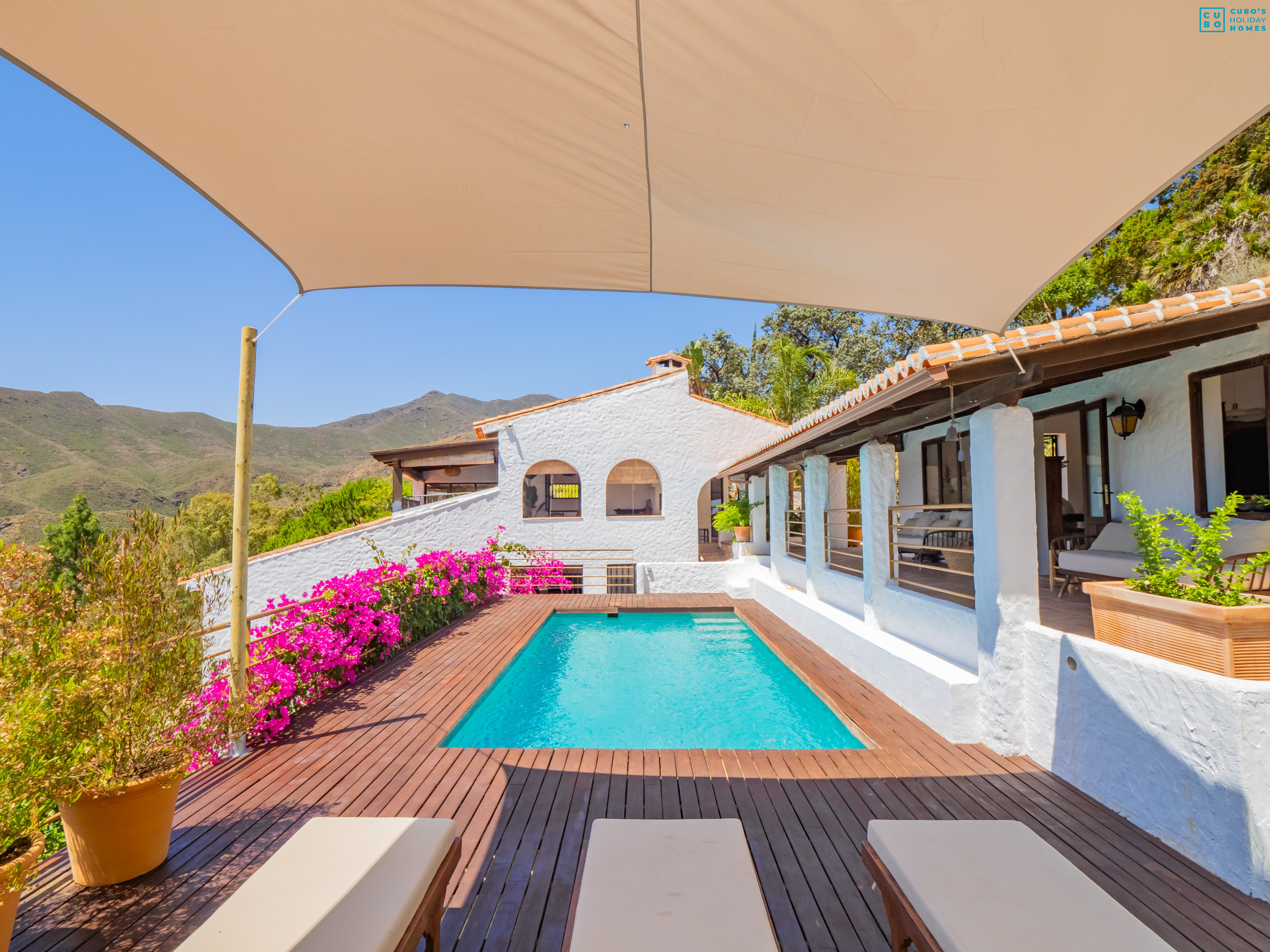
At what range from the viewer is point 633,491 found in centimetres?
2486

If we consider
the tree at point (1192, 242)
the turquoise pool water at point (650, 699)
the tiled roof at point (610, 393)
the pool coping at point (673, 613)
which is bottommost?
the turquoise pool water at point (650, 699)

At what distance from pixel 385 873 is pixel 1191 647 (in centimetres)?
379

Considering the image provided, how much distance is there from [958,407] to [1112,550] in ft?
10.2

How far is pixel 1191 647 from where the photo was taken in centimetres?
307

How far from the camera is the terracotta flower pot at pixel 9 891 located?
6.81 feet

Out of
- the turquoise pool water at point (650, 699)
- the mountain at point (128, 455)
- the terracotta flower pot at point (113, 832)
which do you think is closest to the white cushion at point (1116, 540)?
the turquoise pool water at point (650, 699)

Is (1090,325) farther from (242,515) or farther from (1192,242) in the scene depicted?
(1192,242)

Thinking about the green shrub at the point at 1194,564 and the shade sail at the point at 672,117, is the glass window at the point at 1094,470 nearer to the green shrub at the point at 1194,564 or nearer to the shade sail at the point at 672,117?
the green shrub at the point at 1194,564

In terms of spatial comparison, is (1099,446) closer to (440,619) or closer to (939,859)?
(939,859)

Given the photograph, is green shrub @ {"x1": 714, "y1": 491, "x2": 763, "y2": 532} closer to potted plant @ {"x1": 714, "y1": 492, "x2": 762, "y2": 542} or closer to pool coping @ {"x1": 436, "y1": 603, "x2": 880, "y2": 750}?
potted plant @ {"x1": 714, "y1": 492, "x2": 762, "y2": 542}

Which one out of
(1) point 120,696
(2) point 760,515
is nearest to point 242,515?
(1) point 120,696

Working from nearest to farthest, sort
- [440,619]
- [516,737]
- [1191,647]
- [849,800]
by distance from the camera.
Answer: [1191,647], [849,800], [516,737], [440,619]

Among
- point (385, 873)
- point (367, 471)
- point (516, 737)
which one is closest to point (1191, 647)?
point (385, 873)

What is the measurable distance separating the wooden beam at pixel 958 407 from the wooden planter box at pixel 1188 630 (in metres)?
1.37
